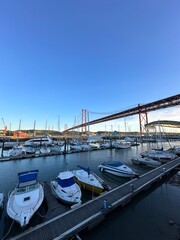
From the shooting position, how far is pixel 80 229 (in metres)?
5.20

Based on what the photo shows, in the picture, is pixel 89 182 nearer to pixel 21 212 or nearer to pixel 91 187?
pixel 91 187

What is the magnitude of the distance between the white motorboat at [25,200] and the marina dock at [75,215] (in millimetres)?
722

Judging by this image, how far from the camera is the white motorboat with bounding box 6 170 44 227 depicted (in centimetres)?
550

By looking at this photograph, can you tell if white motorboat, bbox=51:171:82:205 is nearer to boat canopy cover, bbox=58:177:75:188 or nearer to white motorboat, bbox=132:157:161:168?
boat canopy cover, bbox=58:177:75:188

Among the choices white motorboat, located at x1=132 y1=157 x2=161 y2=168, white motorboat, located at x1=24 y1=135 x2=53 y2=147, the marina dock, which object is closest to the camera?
the marina dock

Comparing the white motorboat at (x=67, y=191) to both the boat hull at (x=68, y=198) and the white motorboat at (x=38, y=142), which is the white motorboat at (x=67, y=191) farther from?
the white motorboat at (x=38, y=142)

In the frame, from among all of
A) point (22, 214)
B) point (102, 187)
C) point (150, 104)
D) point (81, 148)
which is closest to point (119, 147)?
point (81, 148)

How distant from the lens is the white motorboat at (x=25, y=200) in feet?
18.1

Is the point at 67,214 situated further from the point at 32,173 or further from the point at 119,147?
the point at 119,147


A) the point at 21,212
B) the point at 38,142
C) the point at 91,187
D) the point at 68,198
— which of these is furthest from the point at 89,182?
the point at 38,142

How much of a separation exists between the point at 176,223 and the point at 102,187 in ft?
14.2

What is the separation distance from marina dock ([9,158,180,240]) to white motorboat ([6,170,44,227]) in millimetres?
722

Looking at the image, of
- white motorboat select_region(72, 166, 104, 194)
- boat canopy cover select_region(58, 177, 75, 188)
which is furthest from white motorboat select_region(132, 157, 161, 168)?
boat canopy cover select_region(58, 177, 75, 188)

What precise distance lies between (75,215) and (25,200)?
269 cm
